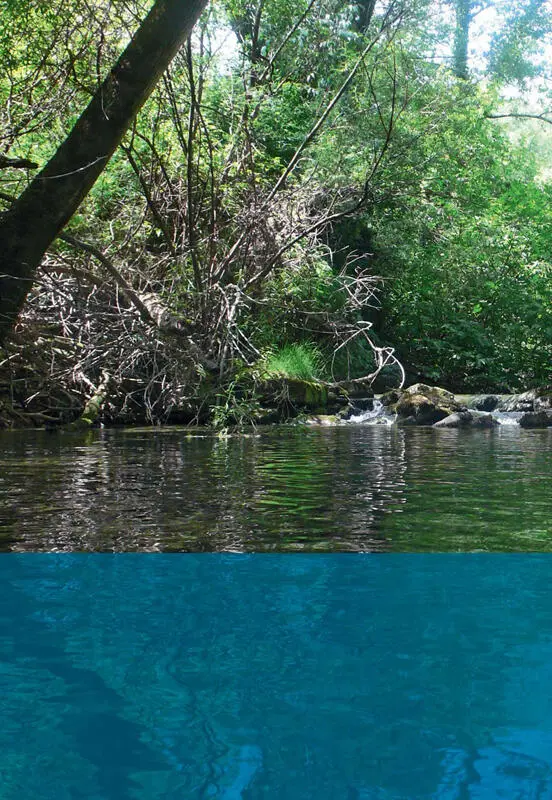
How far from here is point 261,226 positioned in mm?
10469

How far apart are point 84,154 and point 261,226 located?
4713mm

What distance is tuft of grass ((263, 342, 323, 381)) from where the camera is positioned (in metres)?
11.6

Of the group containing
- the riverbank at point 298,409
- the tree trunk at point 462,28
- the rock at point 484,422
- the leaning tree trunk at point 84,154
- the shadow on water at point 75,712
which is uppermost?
the tree trunk at point 462,28

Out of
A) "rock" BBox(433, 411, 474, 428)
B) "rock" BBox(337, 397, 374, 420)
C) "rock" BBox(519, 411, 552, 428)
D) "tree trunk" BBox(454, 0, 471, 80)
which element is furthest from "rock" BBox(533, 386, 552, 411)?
"tree trunk" BBox(454, 0, 471, 80)

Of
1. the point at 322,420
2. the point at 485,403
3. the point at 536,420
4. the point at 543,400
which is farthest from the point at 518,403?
A: the point at 322,420

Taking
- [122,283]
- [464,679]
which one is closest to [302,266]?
[122,283]

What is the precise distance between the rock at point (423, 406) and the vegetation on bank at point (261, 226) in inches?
27.4

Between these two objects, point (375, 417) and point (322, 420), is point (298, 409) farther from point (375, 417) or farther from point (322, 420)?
point (375, 417)

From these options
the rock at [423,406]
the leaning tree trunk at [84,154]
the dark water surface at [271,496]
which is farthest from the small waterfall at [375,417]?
the leaning tree trunk at [84,154]

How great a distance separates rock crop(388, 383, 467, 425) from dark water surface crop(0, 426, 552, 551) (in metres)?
4.95

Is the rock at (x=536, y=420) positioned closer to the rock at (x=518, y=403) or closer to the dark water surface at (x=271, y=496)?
the rock at (x=518, y=403)

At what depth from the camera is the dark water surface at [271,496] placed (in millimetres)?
2975

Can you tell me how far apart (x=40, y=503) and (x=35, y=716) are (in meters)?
2.48

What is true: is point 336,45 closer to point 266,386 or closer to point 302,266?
point 302,266
